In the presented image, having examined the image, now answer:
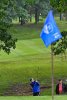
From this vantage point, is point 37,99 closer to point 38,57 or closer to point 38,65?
point 38,65

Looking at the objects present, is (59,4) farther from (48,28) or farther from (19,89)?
(48,28)

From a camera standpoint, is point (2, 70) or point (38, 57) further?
point (38, 57)

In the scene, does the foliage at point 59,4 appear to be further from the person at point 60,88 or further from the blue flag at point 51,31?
the blue flag at point 51,31

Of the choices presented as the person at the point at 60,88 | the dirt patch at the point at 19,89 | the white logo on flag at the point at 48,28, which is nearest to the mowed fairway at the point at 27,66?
the dirt patch at the point at 19,89

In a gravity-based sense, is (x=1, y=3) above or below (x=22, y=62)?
above

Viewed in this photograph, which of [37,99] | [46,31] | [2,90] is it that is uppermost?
[46,31]

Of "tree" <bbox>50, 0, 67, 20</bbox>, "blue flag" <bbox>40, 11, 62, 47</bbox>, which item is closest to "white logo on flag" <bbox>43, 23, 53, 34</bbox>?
"blue flag" <bbox>40, 11, 62, 47</bbox>

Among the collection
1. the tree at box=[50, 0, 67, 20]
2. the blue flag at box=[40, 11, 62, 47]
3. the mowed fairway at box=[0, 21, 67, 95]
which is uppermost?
the tree at box=[50, 0, 67, 20]

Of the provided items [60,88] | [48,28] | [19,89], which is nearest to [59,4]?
[19,89]

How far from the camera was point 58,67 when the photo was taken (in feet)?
111

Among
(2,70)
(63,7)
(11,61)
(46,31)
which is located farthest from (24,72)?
(46,31)

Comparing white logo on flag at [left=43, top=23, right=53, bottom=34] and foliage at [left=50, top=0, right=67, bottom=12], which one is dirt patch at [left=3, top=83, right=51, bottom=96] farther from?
white logo on flag at [left=43, top=23, right=53, bottom=34]

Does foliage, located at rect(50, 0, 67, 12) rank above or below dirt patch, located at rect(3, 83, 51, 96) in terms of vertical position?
above

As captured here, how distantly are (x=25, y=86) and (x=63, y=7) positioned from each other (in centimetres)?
601
